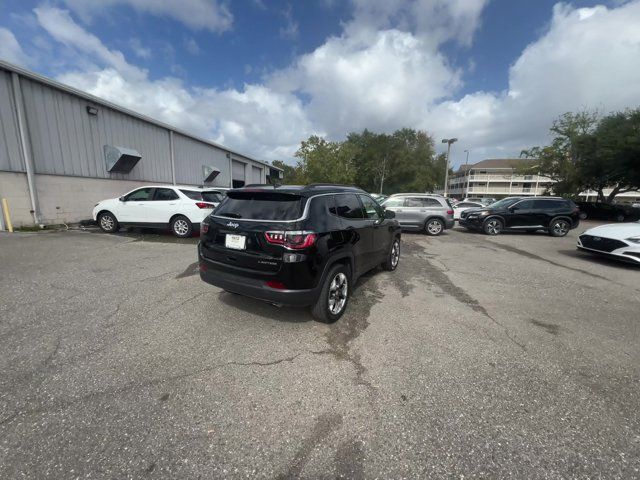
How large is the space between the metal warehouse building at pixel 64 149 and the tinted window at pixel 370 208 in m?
11.0

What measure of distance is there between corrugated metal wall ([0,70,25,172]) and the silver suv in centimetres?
1252

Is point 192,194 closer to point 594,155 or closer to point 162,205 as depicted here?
point 162,205

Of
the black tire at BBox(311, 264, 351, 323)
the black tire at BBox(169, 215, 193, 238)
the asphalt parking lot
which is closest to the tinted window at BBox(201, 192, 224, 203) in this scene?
the black tire at BBox(169, 215, 193, 238)

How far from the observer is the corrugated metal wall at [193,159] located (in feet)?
52.9

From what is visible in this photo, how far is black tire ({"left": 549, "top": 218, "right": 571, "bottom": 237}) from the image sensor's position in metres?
11.4

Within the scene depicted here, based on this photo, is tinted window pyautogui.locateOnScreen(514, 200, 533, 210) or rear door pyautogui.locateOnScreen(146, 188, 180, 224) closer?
rear door pyautogui.locateOnScreen(146, 188, 180, 224)

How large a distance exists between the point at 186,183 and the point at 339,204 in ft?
52.6

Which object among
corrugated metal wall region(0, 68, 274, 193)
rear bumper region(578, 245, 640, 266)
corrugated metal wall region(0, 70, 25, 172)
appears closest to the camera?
rear bumper region(578, 245, 640, 266)

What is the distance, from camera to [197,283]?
185 inches

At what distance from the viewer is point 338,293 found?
361 cm

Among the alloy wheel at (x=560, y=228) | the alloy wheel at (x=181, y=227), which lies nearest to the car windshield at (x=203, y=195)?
the alloy wheel at (x=181, y=227)

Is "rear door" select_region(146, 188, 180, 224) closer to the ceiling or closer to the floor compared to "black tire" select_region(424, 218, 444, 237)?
closer to the ceiling

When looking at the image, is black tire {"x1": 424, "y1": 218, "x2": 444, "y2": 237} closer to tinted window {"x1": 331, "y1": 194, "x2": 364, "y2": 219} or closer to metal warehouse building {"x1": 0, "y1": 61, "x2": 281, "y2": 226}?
tinted window {"x1": 331, "y1": 194, "x2": 364, "y2": 219}

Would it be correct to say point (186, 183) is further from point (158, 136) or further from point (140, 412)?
point (140, 412)
